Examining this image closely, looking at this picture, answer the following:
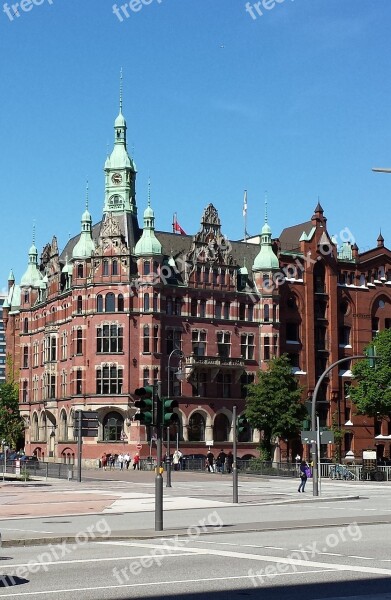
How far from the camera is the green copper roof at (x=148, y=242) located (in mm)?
87500

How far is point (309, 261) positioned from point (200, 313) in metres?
13.7

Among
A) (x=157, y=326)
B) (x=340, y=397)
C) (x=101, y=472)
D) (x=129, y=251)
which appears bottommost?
(x=101, y=472)

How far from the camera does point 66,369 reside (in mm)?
92750

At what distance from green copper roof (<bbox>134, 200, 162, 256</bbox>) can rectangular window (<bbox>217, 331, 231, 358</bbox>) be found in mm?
11074

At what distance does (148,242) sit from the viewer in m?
87.7

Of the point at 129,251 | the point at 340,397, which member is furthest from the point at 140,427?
the point at 340,397

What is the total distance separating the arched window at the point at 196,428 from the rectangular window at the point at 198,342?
19.7ft

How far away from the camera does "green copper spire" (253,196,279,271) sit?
95500mm

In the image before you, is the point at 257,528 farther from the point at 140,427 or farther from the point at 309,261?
the point at 309,261

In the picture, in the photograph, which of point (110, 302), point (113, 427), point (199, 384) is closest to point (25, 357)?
point (110, 302)

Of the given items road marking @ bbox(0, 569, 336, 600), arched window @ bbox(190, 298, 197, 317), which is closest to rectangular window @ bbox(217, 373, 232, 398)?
arched window @ bbox(190, 298, 197, 317)

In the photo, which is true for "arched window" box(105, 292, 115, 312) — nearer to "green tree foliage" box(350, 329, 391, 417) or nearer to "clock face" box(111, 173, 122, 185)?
"clock face" box(111, 173, 122, 185)

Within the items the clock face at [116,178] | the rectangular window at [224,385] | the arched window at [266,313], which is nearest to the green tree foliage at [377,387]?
the arched window at [266,313]

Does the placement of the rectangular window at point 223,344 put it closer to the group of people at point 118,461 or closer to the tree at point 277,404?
the tree at point 277,404
